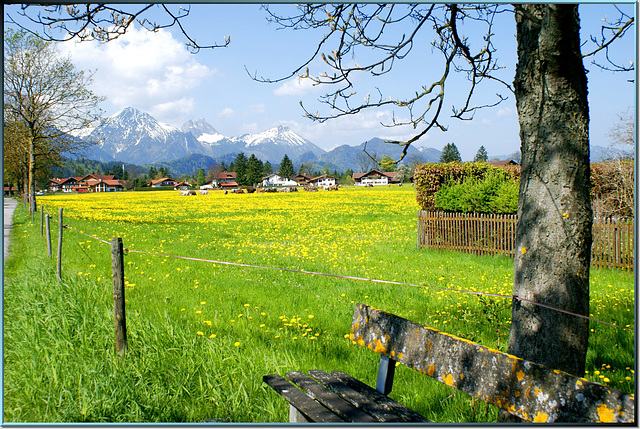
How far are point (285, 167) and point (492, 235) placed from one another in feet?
19.8

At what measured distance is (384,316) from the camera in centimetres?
260

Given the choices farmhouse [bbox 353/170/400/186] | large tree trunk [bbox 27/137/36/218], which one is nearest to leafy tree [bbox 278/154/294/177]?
farmhouse [bbox 353/170/400/186]

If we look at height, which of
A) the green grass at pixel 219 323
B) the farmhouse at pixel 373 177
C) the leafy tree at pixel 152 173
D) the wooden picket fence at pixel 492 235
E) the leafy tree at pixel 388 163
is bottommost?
the green grass at pixel 219 323

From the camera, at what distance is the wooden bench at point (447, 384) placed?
1.75 meters

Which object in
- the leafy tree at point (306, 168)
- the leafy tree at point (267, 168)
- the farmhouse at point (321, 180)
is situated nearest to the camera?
the leafy tree at point (267, 168)

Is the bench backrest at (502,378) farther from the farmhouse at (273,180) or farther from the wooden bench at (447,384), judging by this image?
the farmhouse at (273,180)

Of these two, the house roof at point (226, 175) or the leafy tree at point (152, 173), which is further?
the leafy tree at point (152, 173)

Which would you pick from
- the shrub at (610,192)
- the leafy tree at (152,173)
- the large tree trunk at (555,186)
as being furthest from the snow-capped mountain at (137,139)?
the shrub at (610,192)

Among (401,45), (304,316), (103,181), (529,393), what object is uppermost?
(401,45)

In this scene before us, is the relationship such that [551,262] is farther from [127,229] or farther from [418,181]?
[127,229]

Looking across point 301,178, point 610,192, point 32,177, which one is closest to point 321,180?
point 301,178

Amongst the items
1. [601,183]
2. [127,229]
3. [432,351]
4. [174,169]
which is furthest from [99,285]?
[601,183]

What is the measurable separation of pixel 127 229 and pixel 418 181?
29.7 feet

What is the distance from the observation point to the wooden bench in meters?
1.75
